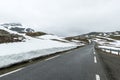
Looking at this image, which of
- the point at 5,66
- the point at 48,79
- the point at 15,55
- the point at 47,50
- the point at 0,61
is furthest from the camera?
the point at 47,50

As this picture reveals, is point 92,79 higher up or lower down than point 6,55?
lower down

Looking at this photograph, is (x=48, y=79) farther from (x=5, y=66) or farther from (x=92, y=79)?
(x=5, y=66)

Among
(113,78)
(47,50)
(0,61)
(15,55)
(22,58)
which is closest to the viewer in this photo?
(113,78)

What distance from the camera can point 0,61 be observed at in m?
10.9

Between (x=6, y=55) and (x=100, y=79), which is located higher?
(x=6, y=55)

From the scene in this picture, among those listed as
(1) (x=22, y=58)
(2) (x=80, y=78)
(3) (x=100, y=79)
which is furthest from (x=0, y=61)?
(3) (x=100, y=79)

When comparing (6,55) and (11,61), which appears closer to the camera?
(6,55)

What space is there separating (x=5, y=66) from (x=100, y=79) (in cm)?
618

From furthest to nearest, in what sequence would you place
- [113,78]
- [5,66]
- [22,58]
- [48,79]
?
[22,58] → [5,66] → [113,78] → [48,79]

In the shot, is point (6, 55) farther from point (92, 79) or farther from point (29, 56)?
point (92, 79)

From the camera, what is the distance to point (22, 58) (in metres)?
14.1

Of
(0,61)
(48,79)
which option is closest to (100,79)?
(48,79)

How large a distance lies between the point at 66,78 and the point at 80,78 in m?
0.56

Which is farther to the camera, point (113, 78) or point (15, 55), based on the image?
point (15, 55)
